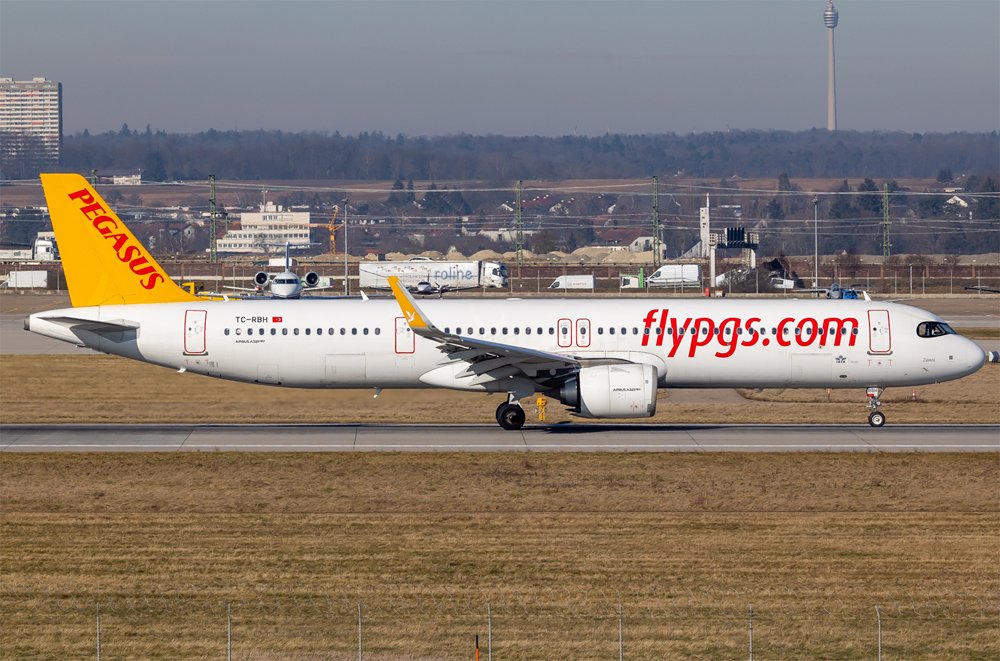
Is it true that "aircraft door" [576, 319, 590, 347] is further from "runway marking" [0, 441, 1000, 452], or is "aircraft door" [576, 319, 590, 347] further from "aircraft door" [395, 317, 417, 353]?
"aircraft door" [395, 317, 417, 353]

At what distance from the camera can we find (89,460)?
36344 mm

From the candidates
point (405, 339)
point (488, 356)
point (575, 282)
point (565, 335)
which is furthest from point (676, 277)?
point (488, 356)

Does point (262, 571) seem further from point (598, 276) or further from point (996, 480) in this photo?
point (598, 276)

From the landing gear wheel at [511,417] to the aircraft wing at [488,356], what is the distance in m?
1.25

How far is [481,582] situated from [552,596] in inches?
67.1

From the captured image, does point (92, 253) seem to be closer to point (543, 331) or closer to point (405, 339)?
point (405, 339)

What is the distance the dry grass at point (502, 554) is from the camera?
74.4 ft

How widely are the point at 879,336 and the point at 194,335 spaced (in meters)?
20.9

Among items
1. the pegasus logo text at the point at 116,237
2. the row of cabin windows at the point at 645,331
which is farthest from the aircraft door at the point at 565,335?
the pegasus logo text at the point at 116,237

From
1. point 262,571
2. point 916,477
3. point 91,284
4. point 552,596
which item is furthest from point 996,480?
point 91,284

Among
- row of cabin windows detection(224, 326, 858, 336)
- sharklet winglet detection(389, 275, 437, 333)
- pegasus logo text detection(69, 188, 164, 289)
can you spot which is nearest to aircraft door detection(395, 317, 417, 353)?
row of cabin windows detection(224, 326, 858, 336)

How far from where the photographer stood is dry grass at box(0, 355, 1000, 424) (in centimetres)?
4350

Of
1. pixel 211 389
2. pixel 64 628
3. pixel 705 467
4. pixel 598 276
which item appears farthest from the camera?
pixel 598 276

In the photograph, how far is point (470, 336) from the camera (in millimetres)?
41312
